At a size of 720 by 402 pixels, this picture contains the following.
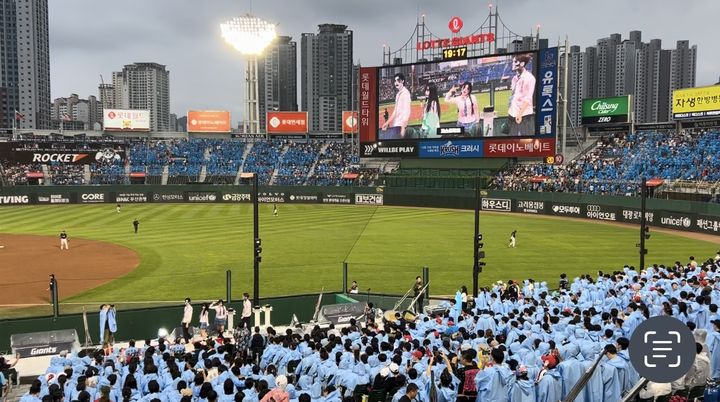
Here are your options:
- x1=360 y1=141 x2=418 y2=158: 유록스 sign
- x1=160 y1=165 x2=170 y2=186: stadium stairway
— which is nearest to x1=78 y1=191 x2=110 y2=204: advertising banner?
x1=160 y1=165 x2=170 y2=186: stadium stairway

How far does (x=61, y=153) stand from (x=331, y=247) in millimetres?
62831

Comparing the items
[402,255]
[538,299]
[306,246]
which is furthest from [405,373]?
[306,246]

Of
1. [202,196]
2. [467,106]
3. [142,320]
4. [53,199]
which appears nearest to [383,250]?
[142,320]

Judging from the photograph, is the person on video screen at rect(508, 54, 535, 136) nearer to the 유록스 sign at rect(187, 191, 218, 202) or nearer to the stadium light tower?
the 유록스 sign at rect(187, 191, 218, 202)

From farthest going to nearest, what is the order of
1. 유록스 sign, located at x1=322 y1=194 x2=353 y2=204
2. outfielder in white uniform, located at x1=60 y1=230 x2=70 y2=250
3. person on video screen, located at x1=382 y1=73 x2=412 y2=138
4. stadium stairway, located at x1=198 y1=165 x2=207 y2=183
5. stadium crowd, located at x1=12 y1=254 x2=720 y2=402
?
stadium stairway, located at x1=198 y1=165 x2=207 y2=183 → 유록스 sign, located at x1=322 y1=194 x2=353 y2=204 → person on video screen, located at x1=382 y1=73 x2=412 y2=138 → outfielder in white uniform, located at x1=60 y1=230 x2=70 y2=250 → stadium crowd, located at x1=12 y1=254 x2=720 y2=402

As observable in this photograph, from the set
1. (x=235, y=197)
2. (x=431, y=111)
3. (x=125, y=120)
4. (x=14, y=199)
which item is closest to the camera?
(x=14, y=199)

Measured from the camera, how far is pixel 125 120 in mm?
100062

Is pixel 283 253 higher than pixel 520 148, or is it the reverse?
pixel 520 148

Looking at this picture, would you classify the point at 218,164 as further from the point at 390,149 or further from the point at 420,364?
the point at 420,364

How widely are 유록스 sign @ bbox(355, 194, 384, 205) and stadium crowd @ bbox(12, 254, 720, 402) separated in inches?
2311

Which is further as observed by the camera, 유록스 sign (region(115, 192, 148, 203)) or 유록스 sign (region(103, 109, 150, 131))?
유록스 sign (region(103, 109, 150, 131))

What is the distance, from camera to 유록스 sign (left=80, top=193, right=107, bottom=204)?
242ft

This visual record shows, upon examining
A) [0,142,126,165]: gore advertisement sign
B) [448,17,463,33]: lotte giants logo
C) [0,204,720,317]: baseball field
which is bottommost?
[0,204,720,317]: baseball field

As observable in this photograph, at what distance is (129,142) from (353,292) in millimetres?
85127
